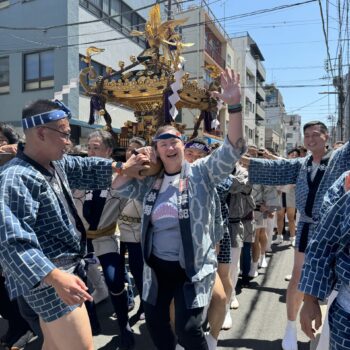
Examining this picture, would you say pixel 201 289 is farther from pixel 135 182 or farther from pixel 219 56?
pixel 219 56

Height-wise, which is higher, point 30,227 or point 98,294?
point 30,227

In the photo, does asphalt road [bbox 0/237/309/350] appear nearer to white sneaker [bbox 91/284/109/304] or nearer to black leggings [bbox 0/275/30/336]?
white sneaker [bbox 91/284/109/304]

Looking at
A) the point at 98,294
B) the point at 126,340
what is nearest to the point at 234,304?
the point at 126,340

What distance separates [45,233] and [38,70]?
43.6ft

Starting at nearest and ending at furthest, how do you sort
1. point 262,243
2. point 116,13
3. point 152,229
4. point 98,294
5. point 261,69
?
1. point 152,229
2. point 98,294
3. point 262,243
4. point 116,13
5. point 261,69

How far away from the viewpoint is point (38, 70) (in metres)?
13.8

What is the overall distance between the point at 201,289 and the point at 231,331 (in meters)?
1.60

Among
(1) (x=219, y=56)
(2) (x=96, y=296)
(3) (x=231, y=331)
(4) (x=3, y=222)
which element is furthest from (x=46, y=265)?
(1) (x=219, y=56)

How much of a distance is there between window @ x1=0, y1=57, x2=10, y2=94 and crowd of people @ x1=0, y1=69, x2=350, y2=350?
11.8 metres

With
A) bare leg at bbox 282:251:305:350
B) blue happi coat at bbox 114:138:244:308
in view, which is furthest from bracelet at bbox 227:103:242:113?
bare leg at bbox 282:251:305:350

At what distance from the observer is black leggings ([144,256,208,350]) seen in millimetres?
2365

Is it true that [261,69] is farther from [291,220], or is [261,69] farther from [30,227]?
[30,227]

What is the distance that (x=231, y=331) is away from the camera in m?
3.71

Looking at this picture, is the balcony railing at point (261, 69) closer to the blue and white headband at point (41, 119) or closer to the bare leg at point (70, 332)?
the blue and white headband at point (41, 119)
